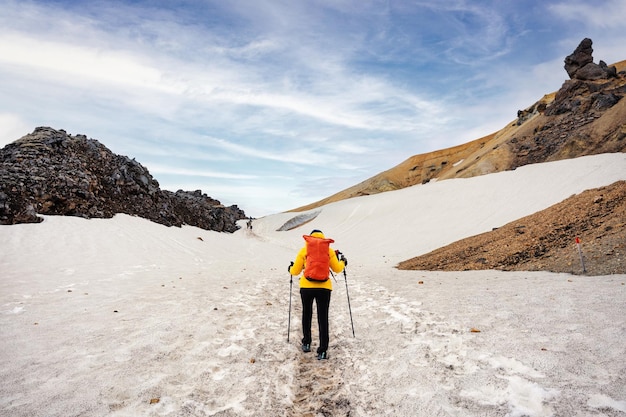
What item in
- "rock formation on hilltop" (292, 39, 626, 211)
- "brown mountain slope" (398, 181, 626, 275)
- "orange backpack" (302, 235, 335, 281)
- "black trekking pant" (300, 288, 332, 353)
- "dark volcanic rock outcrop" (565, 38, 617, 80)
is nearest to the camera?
"black trekking pant" (300, 288, 332, 353)

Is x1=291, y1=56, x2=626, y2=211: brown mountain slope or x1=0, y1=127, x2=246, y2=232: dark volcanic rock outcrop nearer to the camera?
x1=0, y1=127, x2=246, y2=232: dark volcanic rock outcrop

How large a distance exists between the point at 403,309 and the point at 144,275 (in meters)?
10.6

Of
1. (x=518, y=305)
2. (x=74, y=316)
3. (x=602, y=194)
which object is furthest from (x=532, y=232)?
(x=74, y=316)

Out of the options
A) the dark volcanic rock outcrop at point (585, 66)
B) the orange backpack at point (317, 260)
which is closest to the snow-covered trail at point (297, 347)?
the orange backpack at point (317, 260)

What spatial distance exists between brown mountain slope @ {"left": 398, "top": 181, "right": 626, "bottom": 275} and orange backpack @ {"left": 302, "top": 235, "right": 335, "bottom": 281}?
9.59m

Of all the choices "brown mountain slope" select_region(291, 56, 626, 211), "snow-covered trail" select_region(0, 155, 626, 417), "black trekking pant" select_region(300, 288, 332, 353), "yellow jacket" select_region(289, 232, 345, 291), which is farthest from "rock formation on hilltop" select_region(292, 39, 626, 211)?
"black trekking pant" select_region(300, 288, 332, 353)

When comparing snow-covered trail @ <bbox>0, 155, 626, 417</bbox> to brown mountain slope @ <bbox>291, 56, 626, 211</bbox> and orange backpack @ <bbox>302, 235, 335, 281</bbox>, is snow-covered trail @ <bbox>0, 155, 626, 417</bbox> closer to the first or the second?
orange backpack @ <bbox>302, 235, 335, 281</bbox>

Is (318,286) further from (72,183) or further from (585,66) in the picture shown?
(585,66)

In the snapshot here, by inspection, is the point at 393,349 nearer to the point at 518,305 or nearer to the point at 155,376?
the point at 518,305

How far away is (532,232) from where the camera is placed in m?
16.1

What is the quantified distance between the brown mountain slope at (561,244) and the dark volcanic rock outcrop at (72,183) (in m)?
21.4

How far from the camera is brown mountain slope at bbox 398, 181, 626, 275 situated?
1163cm

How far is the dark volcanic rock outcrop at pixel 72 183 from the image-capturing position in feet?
63.8

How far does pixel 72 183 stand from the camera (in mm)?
22625
